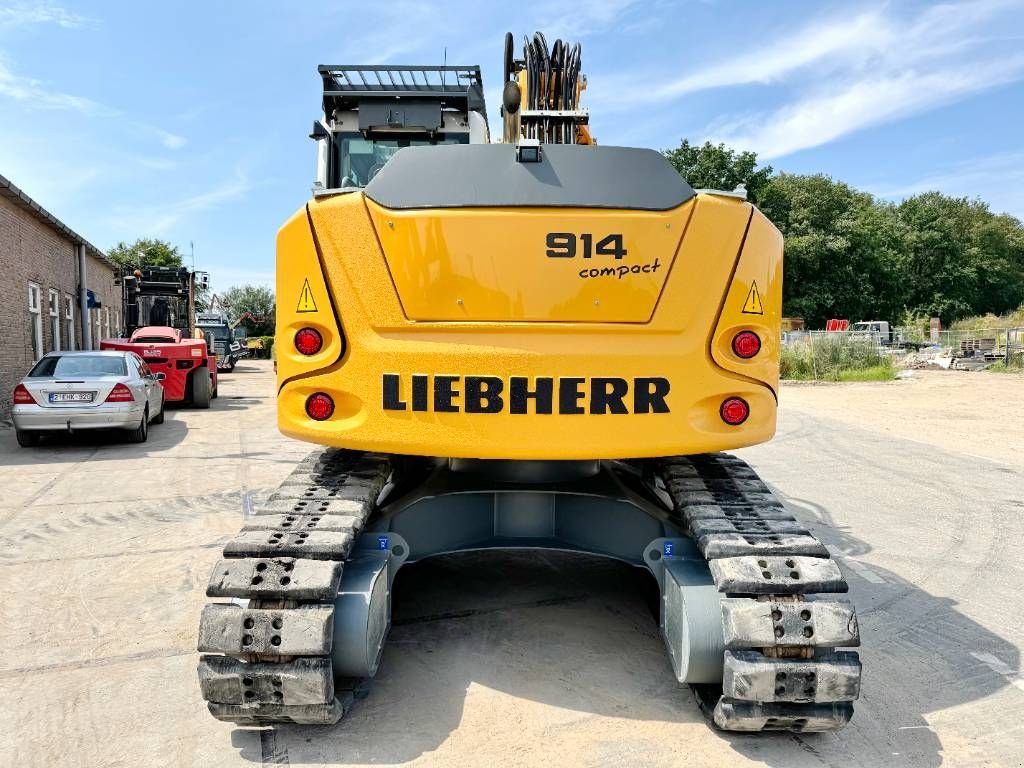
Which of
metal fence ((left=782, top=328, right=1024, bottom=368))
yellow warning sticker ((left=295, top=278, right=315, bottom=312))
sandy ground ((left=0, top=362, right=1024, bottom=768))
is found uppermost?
yellow warning sticker ((left=295, top=278, right=315, bottom=312))

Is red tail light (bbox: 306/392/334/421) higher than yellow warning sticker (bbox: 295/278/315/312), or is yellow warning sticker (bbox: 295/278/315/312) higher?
yellow warning sticker (bbox: 295/278/315/312)

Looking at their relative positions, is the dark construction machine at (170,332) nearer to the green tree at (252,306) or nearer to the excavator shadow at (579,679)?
the excavator shadow at (579,679)

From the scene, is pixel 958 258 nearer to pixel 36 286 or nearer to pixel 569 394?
pixel 36 286

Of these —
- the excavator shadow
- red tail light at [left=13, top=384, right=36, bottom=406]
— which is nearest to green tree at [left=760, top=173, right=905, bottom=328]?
red tail light at [left=13, top=384, right=36, bottom=406]

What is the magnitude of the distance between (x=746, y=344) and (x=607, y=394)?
668mm

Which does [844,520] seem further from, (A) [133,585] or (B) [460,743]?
(A) [133,585]

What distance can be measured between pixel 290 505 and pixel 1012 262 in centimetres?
7923

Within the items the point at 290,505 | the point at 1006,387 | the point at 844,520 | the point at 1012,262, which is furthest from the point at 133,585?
the point at 1012,262

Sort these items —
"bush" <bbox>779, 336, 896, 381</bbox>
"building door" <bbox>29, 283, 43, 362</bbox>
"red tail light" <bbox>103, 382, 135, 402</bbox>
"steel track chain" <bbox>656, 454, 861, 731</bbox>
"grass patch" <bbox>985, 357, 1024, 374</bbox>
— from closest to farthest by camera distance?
"steel track chain" <bbox>656, 454, 861, 731</bbox> < "red tail light" <bbox>103, 382, 135, 402</bbox> < "building door" <bbox>29, 283, 43, 362</bbox> < "bush" <bbox>779, 336, 896, 381</bbox> < "grass patch" <bbox>985, 357, 1024, 374</bbox>

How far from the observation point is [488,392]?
3.10 m

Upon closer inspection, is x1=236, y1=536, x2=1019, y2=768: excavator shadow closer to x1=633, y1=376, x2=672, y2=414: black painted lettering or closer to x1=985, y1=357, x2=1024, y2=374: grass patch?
x1=633, y1=376, x2=672, y2=414: black painted lettering

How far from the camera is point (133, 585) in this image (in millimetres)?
4934

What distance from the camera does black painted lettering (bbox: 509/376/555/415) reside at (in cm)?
309

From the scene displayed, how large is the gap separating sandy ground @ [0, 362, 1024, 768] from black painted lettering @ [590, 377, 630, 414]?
1.35 meters
